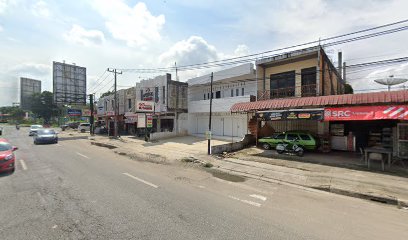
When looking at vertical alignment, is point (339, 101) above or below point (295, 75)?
below

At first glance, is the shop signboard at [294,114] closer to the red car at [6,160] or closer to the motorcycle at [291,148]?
the motorcycle at [291,148]

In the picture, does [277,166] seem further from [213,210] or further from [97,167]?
[97,167]

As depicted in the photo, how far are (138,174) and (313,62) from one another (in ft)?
50.0

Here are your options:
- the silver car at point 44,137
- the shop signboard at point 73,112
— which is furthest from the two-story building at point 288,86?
the shop signboard at point 73,112

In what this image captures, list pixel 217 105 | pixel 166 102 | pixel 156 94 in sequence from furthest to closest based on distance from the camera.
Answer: pixel 156 94 → pixel 166 102 → pixel 217 105

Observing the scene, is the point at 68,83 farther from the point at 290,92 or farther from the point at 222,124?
the point at 290,92

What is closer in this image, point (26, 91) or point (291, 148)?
point (291, 148)

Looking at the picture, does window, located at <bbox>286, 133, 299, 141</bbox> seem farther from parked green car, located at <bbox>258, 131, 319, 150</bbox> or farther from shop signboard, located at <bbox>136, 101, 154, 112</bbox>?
shop signboard, located at <bbox>136, 101, 154, 112</bbox>

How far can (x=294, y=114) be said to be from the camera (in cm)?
1352

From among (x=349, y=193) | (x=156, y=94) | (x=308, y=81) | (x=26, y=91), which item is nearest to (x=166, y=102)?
(x=156, y=94)

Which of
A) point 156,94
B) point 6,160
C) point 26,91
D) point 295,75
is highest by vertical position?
point 26,91

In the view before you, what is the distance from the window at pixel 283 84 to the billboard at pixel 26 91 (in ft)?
294

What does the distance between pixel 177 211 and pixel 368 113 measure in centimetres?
1098

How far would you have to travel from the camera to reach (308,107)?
13523 mm
